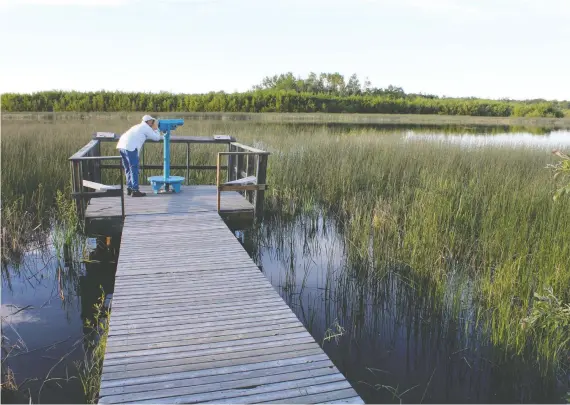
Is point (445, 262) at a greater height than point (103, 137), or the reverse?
point (103, 137)

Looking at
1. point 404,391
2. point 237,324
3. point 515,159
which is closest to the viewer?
point 237,324

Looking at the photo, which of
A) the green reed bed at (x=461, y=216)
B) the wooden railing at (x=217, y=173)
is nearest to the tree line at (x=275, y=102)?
the green reed bed at (x=461, y=216)

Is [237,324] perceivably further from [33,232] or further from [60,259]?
[33,232]

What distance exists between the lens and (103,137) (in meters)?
7.43

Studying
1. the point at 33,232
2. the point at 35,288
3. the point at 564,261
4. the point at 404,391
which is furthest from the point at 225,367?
the point at 33,232

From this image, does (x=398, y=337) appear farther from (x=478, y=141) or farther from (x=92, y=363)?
(x=478, y=141)

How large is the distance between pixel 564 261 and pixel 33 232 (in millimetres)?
6702

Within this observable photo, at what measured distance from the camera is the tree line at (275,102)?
1065 inches

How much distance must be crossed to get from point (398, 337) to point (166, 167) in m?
4.34

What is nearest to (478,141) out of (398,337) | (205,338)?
(398,337)

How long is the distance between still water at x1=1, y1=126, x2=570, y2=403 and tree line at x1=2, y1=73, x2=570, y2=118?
2389 cm

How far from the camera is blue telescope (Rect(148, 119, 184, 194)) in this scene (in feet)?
21.7

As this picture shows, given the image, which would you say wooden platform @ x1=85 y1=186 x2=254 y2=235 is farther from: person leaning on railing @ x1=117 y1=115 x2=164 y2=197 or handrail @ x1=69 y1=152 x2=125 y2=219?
person leaning on railing @ x1=117 y1=115 x2=164 y2=197

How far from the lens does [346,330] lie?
4262 millimetres
